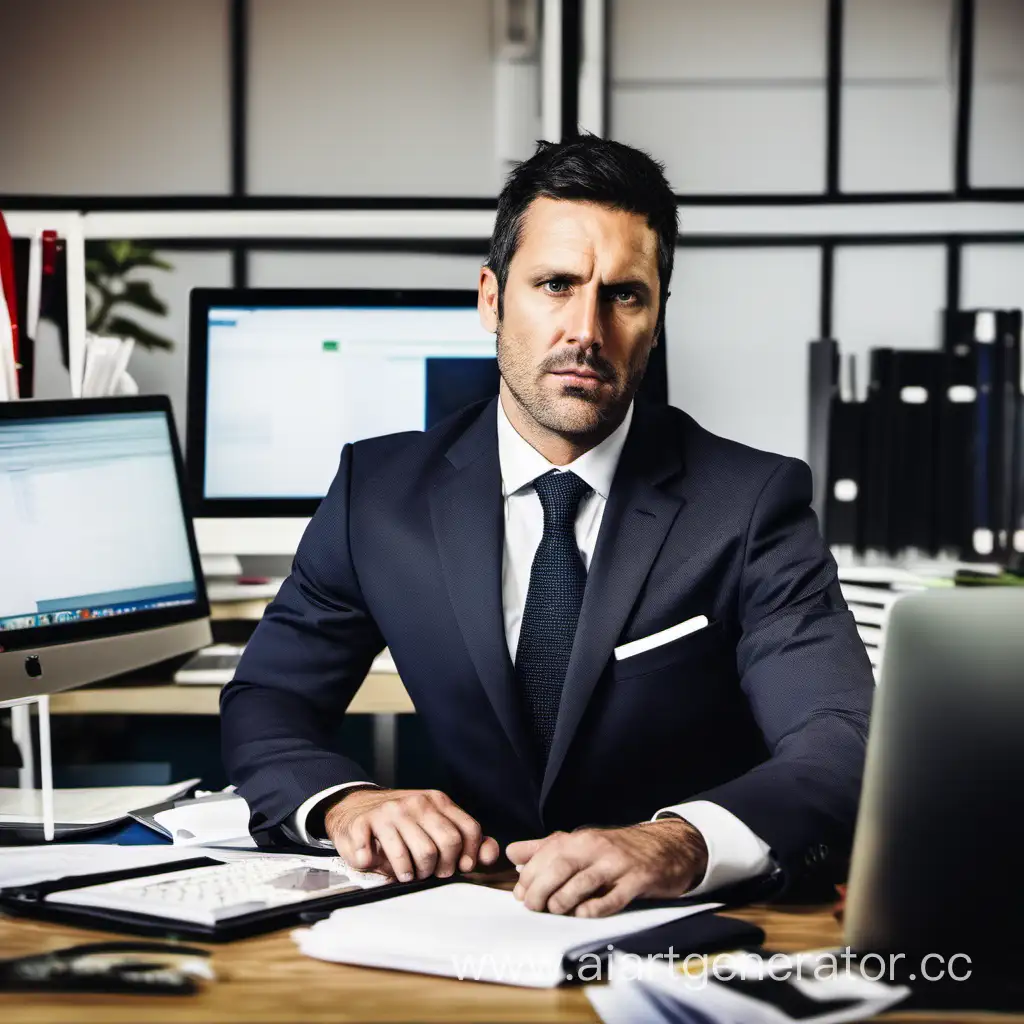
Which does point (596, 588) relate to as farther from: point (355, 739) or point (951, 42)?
point (951, 42)

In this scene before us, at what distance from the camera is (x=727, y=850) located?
105 centimetres

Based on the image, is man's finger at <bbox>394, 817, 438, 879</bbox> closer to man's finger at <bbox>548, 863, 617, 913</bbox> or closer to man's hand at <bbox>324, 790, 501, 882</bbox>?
man's hand at <bbox>324, 790, 501, 882</bbox>

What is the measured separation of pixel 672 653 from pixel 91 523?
840 mm

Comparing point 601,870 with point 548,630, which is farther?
point 548,630

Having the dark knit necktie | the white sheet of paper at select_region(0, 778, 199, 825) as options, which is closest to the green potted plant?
the white sheet of paper at select_region(0, 778, 199, 825)

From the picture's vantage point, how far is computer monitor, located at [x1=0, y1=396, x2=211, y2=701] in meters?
1.61

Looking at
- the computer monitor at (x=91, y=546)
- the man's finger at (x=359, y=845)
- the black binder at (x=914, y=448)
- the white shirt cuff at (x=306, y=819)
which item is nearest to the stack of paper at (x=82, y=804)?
the computer monitor at (x=91, y=546)

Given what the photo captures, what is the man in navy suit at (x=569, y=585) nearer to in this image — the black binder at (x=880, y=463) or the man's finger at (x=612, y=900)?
the man's finger at (x=612, y=900)

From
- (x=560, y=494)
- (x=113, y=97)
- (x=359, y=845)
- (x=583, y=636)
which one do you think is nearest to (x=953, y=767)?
(x=359, y=845)

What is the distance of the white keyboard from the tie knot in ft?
1.63

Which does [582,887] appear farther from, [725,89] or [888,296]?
[725,89]

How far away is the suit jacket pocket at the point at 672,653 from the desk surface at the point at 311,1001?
58 cm

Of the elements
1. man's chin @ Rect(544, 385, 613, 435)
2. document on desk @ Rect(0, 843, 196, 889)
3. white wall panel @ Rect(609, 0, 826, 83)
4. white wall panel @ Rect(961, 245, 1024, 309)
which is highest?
white wall panel @ Rect(609, 0, 826, 83)

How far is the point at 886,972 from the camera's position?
822mm
